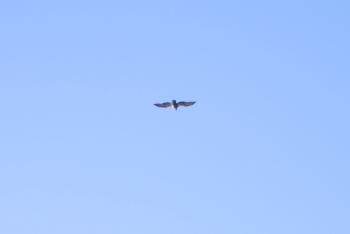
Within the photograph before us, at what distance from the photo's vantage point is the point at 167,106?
10388 cm

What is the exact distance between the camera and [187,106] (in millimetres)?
102188

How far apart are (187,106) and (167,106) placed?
3588mm
